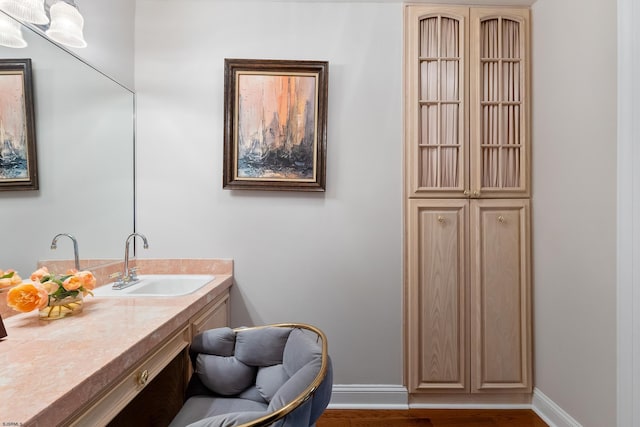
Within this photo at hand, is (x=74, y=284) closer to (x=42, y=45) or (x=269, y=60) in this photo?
(x=42, y=45)

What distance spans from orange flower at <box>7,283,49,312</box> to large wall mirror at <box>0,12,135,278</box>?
220 mm

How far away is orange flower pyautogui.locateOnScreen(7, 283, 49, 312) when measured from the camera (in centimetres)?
111

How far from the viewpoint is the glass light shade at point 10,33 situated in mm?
1217

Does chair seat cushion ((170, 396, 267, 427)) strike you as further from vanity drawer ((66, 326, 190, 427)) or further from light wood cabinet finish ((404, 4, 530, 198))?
light wood cabinet finish ((404, 4, 530, 198))

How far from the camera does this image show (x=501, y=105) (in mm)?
2055

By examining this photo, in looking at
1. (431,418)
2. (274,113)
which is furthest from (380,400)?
(274,113)

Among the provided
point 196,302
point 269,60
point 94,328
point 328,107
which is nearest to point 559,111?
point 328,107

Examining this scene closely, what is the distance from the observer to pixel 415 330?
6.61 ft

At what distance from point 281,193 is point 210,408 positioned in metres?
1.26

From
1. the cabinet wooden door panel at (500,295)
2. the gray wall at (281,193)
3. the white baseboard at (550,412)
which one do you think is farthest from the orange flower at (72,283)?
the white baseboard at (550,412)

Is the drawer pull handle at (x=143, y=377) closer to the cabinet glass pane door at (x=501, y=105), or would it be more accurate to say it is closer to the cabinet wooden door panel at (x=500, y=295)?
the cabinet wooden door panel at (x=500, y=295)

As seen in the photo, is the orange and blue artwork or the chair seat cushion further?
the orange and blue artwork

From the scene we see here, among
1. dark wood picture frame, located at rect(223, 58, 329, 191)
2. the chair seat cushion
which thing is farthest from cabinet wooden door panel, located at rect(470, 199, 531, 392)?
the chair seat cushion

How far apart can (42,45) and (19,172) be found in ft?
1.96
